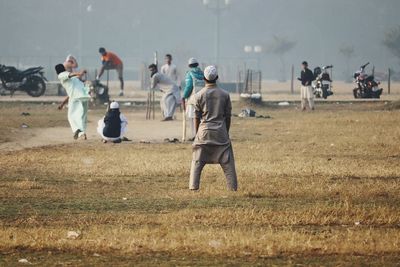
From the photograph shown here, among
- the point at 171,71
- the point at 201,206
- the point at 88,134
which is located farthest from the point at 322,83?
the point at 201,206

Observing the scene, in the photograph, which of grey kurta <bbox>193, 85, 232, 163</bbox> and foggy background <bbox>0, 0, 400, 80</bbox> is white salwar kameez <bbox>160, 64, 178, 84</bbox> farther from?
foggy background <bbox>0, 0, 400, 80</bbox>

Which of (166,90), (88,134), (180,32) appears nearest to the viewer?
(88,134)

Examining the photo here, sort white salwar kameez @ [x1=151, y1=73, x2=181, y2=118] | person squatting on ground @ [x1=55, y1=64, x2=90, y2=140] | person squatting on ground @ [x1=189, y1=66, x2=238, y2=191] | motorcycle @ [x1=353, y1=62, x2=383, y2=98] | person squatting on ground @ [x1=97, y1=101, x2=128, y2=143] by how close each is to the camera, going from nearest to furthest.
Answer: person squatting on ground @ [x1=189, y1=66, x2=238, y2=191] < person squatting on ground @ [x1=97, y1=101, x2=128, y2=143] < person squatting on ground @ [x1=55, y1=64, x2=90, y2=140] < white salwar kameez @ [x1=151, y1=73, x2=181, y2=118] < motorcycle @ [x1=353, y1=62, x2=383, y2=98]

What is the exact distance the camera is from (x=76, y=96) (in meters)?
24.8

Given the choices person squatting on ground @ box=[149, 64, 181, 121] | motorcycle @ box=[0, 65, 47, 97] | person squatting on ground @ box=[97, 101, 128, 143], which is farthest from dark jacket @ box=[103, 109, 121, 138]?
motorcycle @ box=[0, 65, 47, 97]

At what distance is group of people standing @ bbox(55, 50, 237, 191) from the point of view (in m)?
14.8

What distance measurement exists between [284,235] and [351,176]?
6323mm

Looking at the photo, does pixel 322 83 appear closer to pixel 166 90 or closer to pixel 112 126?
pixel 166 90

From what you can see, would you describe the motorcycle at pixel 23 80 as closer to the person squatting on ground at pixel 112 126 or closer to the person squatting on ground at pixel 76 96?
the person squatting on ground at pixel 76 96

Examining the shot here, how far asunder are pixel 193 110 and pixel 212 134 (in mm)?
8414

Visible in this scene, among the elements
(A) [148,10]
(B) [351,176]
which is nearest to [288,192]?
(B) [351,176]

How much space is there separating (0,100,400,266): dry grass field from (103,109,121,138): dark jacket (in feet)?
1.11

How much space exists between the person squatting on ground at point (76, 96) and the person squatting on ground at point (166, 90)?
17.9 ft

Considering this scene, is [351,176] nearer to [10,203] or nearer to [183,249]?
[10,203]
